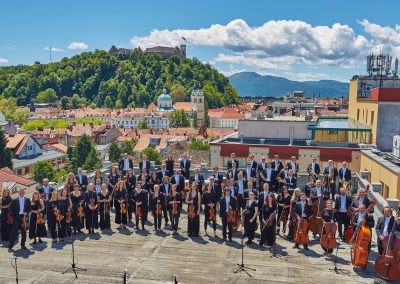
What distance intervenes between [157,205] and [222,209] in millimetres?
1846

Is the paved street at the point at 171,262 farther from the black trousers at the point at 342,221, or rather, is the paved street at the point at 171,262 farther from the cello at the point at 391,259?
the black trousers at the point at 342,221

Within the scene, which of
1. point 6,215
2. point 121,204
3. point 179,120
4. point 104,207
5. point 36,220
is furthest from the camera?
point 179,120

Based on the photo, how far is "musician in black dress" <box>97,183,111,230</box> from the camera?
12688 millimetres

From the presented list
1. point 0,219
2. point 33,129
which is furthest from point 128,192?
point 33,129

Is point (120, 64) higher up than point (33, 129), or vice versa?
point (120, 64)

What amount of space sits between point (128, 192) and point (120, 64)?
7404 inches

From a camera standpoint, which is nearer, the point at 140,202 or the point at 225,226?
the point at 225,226

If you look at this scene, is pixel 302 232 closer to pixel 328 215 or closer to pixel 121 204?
pixel 328 215

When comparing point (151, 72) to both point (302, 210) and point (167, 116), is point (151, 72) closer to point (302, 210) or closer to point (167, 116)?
point (167, 116)

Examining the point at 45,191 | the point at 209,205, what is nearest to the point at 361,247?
the point at 209,205

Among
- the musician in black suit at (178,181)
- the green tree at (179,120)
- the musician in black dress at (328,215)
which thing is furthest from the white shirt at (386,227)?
the green tree at (179,120)

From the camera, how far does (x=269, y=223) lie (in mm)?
11164

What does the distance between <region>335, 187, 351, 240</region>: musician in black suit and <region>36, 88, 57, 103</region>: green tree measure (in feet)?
603

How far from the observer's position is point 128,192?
13812 mm
